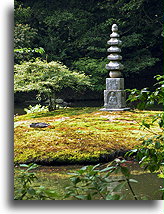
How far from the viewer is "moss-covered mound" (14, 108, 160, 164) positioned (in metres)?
4.78

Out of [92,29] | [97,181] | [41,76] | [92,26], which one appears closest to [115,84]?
[41,76]

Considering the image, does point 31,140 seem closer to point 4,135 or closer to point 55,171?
point 55,171

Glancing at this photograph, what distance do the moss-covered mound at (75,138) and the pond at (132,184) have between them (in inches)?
8.6

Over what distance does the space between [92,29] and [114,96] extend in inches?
277

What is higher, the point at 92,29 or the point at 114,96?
the point at 92,29

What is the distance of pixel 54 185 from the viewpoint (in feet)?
12.4

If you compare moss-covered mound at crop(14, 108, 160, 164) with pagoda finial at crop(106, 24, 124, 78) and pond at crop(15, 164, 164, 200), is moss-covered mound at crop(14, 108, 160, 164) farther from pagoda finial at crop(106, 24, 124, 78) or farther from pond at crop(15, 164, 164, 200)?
pagoda finial at crop(106, 24, 124, 78)

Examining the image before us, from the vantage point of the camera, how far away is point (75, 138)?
5457 millimetres

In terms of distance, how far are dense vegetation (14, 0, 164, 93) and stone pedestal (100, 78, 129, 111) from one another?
5454 mm

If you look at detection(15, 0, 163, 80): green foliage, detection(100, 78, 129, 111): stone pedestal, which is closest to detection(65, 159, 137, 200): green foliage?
detection(100, 78, 129, 111): stone pedestal

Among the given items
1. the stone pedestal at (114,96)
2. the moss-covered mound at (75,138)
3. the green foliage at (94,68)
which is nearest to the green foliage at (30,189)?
the moss-covered mound at (75,138)

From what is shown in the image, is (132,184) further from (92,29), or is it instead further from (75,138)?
(92,29)

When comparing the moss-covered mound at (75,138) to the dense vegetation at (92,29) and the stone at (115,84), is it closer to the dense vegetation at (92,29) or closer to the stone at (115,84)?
the stone at (115,84)

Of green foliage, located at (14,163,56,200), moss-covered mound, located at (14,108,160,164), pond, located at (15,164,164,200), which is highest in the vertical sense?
green foliage, located at (14,163,56,200)
